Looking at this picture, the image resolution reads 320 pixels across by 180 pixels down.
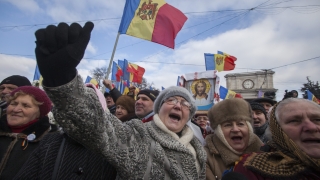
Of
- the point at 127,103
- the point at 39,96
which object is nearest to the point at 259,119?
the point at 127,103

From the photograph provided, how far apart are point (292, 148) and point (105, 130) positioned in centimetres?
140

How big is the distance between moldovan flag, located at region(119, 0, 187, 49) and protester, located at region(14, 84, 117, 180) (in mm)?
4226

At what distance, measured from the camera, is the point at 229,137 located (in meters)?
2.21

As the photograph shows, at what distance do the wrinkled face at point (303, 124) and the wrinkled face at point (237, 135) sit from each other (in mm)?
564

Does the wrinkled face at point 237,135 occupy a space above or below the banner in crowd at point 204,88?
below

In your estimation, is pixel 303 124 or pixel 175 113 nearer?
pixel 303 124

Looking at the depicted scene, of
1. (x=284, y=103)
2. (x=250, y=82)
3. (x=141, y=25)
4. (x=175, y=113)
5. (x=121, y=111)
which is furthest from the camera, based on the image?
(x=250, y=82)

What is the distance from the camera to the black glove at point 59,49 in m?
0.82

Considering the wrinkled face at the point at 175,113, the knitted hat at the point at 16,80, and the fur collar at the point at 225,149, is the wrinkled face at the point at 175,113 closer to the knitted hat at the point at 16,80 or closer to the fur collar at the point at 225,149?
the fur collar at the point at 225,149

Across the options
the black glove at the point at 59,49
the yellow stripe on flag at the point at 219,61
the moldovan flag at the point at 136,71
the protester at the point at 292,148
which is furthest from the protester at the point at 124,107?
the moldovan flag at the point at 136,71

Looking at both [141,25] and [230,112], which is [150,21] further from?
[230,112]

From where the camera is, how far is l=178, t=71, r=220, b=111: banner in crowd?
210 inches

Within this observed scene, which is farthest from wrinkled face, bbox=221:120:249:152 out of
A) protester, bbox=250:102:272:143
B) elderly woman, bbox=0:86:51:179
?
→ elderly woman, bbox=0:86:51:179

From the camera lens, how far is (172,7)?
18.8 ft
